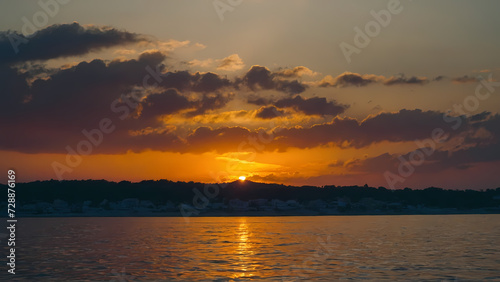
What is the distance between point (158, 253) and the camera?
7538 cm

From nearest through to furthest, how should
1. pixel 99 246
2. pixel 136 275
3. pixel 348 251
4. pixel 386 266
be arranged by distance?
pixel 136 275, pixel 386 266, pixel 348 251, pixel 99 246

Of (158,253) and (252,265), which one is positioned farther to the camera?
(158,253)

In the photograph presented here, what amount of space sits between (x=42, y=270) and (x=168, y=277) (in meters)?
14.7

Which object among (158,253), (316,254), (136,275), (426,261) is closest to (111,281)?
(136,275)

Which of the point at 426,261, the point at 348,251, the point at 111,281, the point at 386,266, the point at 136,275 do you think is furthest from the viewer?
the point at 348,251

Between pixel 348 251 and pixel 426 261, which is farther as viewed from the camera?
pixel 348 251

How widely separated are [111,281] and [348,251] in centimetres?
3825

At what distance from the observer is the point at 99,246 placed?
87.9 m

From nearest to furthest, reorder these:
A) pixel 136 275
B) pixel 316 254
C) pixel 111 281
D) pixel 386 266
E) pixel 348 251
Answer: pixel 111 281 < pixel 136 275 < pixel 386 266 < pixel 316 254 < pixel 348 251

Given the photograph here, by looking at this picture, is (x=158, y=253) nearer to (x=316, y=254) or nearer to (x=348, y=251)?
(x=316, y=254)

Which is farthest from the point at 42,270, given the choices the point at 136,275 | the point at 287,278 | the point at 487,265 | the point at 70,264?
the point at 487,265

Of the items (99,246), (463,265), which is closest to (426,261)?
(463,265)

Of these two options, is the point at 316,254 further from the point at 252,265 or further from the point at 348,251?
the point at 252,265

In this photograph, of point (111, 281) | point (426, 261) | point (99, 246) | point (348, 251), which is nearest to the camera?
point (111, 281)
